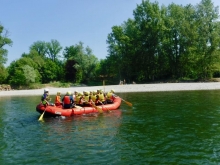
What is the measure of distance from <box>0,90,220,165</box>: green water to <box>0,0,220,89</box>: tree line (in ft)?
111

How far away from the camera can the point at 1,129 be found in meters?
13.5

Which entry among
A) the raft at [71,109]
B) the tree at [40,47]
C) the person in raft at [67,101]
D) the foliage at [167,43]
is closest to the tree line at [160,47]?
the foliage at [167,43]

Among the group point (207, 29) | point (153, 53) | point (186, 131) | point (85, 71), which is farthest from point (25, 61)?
point (186, 131)

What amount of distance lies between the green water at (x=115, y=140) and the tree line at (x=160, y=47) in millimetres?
33930

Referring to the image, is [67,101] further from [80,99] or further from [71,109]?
[80,99]

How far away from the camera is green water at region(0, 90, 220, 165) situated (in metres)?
8.17

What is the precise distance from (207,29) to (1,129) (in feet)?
138

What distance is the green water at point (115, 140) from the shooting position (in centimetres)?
817

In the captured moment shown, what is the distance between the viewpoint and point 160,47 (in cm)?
5147

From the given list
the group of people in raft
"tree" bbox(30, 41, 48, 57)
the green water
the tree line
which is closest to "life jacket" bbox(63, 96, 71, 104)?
the group of people in raft

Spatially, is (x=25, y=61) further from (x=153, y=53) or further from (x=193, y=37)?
(x=193, y=37)

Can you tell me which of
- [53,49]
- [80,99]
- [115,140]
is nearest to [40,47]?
[53,49]

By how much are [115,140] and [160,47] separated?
43.3 m

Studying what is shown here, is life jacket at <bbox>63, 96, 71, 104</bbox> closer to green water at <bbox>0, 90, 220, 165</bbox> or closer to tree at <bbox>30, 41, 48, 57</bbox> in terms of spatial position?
green water at <bbox>0, 90, 220, 165</bbox>
